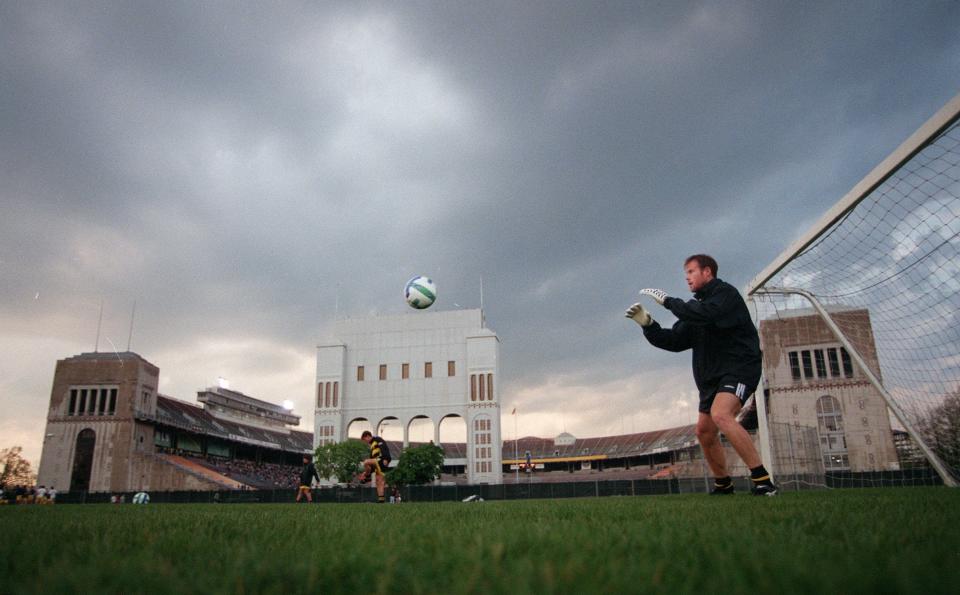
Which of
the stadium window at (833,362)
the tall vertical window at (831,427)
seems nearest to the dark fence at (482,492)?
the tall vertical window at (831,427)

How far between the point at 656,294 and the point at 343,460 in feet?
128

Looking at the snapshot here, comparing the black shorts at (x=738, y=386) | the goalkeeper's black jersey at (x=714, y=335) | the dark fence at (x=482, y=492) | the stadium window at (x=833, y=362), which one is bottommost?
the dark fence at (x=482, y=492)

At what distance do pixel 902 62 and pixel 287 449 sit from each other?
7097 cm

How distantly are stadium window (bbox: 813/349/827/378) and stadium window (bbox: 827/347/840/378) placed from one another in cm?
38

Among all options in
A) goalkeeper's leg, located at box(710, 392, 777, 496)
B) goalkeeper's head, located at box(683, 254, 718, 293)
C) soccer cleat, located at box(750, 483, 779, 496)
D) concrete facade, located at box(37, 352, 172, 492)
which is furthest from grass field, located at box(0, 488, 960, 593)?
concrete facade, located at box(37, 352, 172, 492)

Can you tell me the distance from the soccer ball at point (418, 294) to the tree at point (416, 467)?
10833 millimetres

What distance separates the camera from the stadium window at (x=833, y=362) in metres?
40.2

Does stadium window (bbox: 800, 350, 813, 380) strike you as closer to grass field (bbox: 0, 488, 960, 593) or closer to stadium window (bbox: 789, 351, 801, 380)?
stadium window (bbox: 789, 351, 801, 380)

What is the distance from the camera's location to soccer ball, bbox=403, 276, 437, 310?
1575 inches

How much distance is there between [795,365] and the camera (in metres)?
41.6

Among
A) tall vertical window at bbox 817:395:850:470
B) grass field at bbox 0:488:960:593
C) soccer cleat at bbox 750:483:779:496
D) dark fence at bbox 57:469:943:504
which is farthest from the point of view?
tall vertical window at bbox 817:395:850:470

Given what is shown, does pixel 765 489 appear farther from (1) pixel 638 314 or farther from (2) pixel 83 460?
(2) pixel 83 460

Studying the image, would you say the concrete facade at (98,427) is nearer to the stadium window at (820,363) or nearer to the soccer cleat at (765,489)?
the stadium window at (820,363)

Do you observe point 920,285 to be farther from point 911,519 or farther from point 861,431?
point 861,431
